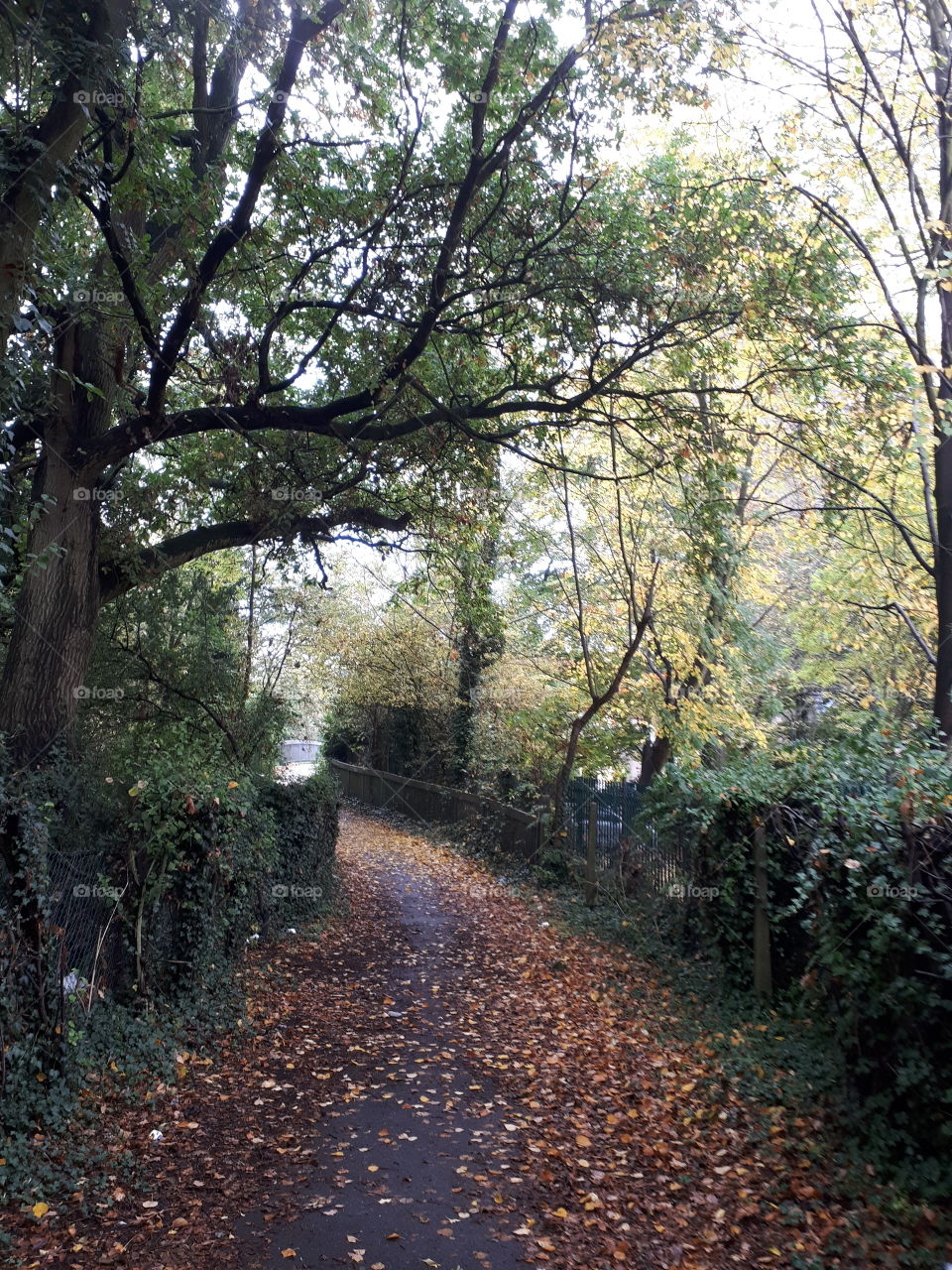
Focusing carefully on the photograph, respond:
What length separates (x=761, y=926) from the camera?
865cm

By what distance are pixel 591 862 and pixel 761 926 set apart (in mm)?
5668

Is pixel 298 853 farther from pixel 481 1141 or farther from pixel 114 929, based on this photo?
pixel 481 1141

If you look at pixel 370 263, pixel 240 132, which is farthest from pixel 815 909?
pixel 240 132

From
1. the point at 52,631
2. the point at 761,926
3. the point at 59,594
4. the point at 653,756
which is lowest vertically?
the point at 761,926

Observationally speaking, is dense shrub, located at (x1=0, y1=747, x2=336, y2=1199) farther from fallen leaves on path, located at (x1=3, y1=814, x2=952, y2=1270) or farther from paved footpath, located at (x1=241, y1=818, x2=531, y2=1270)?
paved footpath, located at (x1=241, y1=818, x2=531, y2=1270)

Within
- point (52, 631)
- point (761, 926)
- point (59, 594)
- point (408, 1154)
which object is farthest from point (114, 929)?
point (761, 926)

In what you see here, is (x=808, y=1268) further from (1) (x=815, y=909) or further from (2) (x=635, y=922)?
(2) (x=635, y=922)

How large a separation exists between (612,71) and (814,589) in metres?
12.3

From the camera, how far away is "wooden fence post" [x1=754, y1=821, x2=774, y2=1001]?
8547mm

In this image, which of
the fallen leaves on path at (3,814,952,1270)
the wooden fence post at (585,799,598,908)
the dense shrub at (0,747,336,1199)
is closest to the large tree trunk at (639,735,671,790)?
the wooden fence post at (585,799,598,908)

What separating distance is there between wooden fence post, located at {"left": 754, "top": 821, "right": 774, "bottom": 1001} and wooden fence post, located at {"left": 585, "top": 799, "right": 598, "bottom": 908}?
538 cm

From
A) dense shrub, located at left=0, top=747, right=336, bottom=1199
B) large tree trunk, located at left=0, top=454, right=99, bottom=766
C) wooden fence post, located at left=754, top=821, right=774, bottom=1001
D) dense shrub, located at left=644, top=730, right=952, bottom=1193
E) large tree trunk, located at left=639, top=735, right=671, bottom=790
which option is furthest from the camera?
large tree trunk, located at left=639, top=735, right=671, bottom=790

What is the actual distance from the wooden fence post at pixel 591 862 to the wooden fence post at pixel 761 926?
17.6 feet

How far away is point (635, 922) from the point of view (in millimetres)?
11836
